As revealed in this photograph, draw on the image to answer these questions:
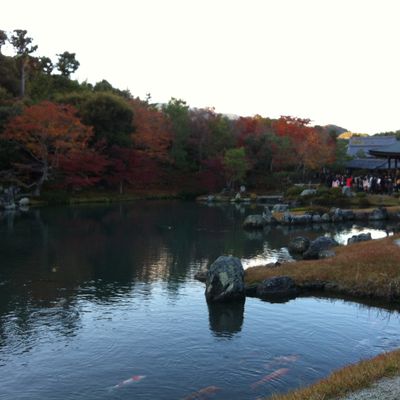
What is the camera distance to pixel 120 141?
190 feet

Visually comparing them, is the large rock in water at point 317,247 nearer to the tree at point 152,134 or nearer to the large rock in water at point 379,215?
the large rock in water at point 379,215

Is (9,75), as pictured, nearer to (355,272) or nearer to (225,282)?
(225,282)

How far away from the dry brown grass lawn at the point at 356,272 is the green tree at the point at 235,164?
143 ft

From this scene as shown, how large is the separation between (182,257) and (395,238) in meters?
9.76

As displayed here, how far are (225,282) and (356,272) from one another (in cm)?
475

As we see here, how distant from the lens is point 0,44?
6338 cm

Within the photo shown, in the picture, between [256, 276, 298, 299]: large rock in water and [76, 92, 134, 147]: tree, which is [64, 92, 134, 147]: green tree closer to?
[76, 92, 134, 147]: tree

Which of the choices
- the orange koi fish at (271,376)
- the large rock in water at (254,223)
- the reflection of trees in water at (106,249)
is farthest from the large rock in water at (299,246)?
the orange koi fish at (271,376)

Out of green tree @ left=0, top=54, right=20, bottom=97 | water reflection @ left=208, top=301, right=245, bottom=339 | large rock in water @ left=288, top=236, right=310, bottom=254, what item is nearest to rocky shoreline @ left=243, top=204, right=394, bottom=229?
large rock in water @ left=288, top=236, right=310, bottom=254

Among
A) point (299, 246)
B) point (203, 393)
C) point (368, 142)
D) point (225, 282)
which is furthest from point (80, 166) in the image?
point (368, 142)

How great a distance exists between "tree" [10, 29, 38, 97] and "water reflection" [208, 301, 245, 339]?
2169 inches

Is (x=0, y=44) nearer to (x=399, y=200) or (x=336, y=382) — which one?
(x=399, y=200)

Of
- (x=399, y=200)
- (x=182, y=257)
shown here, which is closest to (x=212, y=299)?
(x=182, y=257)

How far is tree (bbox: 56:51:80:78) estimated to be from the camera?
74.6 m
